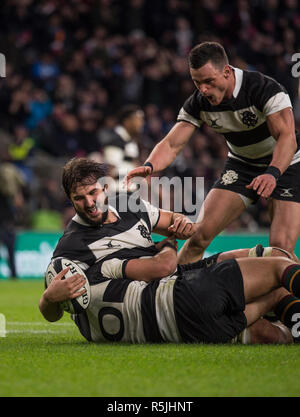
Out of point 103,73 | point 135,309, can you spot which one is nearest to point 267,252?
point 135,309

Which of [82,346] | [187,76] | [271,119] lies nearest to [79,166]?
[82,346]

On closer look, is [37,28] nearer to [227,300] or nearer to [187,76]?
[187,76]

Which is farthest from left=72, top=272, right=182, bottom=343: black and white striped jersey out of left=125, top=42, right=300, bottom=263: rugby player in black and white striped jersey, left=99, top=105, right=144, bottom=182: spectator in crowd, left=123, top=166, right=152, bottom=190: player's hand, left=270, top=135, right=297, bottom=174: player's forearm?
left=99, top=105, right=144, bottom=182: spectator in crowd

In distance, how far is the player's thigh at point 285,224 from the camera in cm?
564

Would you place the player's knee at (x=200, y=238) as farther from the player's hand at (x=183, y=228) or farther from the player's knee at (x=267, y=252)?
the player's hand at (x=183, y=228)

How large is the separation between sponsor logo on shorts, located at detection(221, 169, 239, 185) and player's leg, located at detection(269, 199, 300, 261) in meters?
0.41

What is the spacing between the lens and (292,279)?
4.28 meters

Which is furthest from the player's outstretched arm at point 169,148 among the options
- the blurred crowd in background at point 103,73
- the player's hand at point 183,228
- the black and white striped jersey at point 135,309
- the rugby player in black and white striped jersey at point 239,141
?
the blurred crowd in background at point 103,73

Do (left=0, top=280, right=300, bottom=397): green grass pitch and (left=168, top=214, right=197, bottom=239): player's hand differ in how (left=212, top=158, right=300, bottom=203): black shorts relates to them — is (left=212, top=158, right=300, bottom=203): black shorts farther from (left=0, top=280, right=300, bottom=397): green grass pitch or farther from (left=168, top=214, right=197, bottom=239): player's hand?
(left=0, top=280, right=300, bottom=397): green grass pitch

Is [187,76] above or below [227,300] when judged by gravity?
above

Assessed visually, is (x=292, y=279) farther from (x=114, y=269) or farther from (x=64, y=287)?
(x=64, y=287)

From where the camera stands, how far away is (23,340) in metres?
5.14

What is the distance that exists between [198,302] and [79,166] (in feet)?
3.70

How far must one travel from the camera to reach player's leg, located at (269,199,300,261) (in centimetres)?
564
